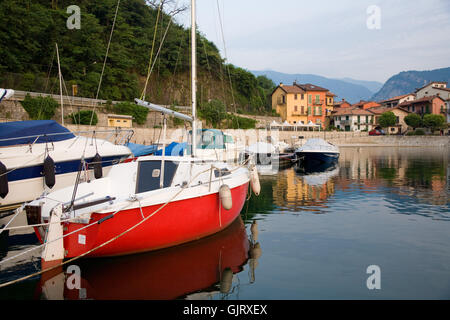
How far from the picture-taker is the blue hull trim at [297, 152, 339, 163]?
26703 mm

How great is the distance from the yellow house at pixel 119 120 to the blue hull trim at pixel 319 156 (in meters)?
15.9

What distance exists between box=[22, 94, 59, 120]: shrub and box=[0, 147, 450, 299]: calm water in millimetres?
20636

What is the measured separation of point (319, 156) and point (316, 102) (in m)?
46.4

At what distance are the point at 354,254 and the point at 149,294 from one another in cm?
459

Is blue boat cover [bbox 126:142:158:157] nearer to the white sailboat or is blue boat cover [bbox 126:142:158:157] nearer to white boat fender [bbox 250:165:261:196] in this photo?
white boat fender [bbox 250:165:261:196]

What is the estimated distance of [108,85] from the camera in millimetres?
37156

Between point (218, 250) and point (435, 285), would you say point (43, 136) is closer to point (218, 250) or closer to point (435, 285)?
point (218, 250)

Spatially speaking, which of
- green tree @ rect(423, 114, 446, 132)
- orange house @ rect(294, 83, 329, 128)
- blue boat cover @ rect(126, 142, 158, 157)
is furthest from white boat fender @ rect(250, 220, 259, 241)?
green tree @ rect(423, 114, 446, 132)

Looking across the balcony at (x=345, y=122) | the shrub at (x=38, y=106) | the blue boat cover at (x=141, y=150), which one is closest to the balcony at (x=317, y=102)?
the balcony at (x=345, y=122)

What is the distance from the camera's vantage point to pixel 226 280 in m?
6.56

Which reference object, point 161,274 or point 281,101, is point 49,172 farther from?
point 281,101

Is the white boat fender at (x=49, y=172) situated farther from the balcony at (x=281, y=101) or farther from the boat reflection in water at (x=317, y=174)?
the balcony at (x=281, y=101)

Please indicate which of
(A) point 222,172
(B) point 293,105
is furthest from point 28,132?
(B) point 293,105
